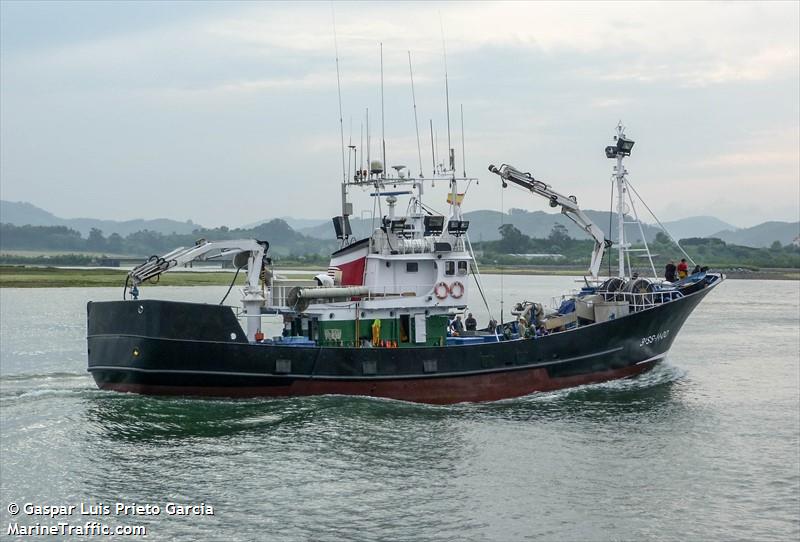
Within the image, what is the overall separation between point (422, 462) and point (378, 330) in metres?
6.28

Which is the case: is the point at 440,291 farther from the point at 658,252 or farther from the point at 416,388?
the point at 658,252

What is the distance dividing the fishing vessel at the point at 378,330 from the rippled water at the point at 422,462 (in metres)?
0.61

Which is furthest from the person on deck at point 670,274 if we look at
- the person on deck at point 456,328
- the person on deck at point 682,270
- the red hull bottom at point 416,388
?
the person on deck at point 456,328

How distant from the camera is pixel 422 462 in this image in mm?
18203

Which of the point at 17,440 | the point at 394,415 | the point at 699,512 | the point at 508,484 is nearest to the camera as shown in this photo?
the point at 699,512

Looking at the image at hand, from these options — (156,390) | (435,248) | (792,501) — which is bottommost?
(792,501)

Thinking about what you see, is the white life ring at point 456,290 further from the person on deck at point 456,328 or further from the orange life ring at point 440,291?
the person on deck at point 456,328

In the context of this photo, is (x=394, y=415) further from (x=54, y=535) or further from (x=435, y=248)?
(x=54, y=535)

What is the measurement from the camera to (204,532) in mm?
14117

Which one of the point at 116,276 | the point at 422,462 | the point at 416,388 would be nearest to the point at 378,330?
the point at 416,388

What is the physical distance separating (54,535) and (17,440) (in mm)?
5497

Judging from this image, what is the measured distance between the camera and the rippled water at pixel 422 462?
14.8 meters

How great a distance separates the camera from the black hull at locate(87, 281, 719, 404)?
71.5 feet

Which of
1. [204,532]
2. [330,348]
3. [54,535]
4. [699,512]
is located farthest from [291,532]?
[330,348]
